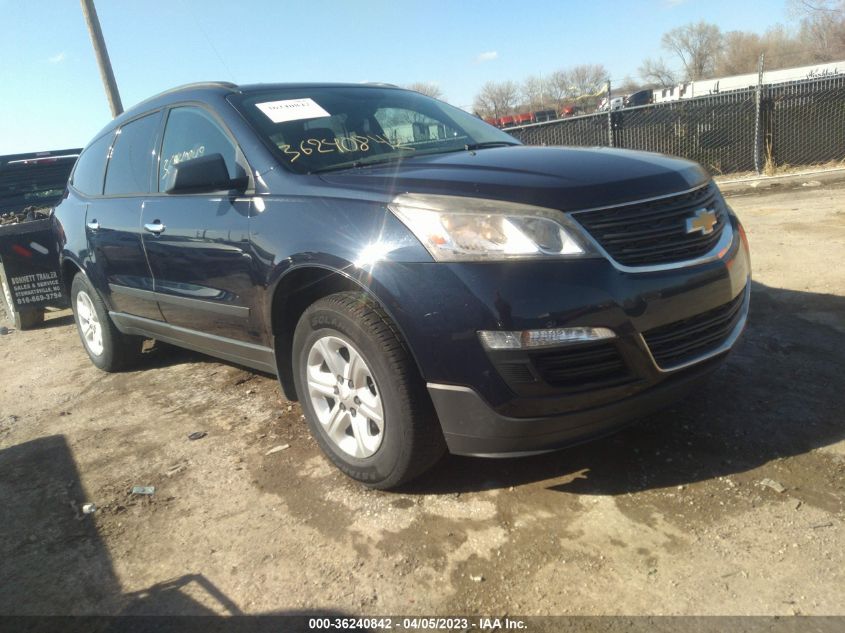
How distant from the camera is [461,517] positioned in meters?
2.50

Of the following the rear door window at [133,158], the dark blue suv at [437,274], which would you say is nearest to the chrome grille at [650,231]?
the dark blue suv at [437,274]

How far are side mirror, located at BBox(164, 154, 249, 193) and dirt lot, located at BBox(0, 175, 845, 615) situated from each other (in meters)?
1.36

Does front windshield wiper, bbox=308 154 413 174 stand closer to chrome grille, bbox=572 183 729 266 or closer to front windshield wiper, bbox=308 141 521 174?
front windshield wiper, bbox=308 141 521 174

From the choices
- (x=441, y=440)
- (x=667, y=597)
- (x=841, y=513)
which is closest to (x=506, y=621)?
(x=667, y=597)

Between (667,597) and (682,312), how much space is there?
992mm

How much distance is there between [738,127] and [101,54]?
38.2ft

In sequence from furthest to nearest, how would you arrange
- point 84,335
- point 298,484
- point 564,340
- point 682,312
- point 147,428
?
point 84,335
point 147,428
point 298,484
point 682,312
point 564,340

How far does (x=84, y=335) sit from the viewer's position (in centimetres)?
515

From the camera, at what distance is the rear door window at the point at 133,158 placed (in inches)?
156

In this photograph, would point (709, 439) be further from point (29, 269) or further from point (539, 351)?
point (29, 269)

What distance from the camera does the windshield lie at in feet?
10.0

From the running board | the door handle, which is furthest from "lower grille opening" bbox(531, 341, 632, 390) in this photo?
the door handle

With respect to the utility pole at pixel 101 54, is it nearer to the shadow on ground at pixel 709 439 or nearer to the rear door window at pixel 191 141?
the rear door window at pixel 191 141

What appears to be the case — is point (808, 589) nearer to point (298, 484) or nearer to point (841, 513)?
point (841, 513)
